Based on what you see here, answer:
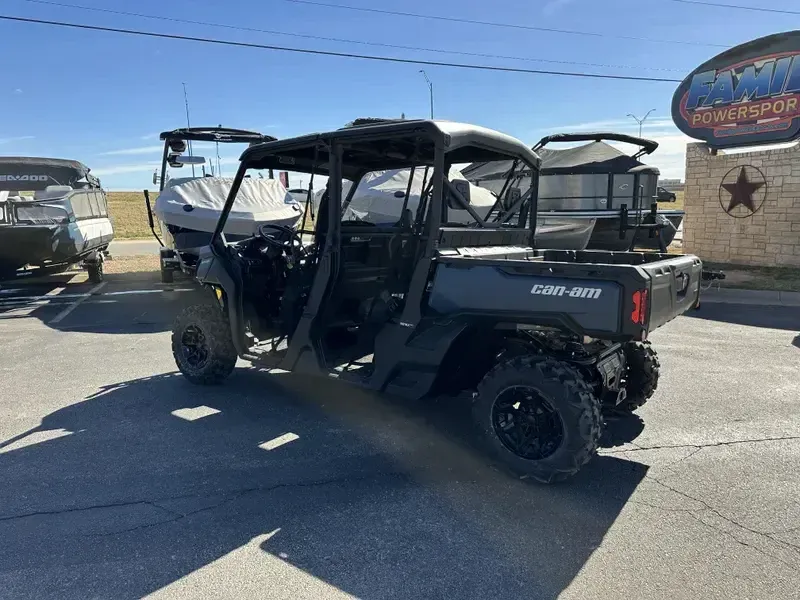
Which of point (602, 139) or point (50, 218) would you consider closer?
point (50, 218)

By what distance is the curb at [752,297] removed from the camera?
10.0m

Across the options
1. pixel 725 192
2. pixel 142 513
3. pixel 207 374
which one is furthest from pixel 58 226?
pixel 725 192

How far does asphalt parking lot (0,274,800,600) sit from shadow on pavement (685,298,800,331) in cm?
287

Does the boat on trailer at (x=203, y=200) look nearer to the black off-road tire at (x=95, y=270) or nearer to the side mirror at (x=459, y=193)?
the black off-road tire at (x=95, y=270)

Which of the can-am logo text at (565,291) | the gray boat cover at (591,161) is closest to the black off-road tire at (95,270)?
the gray boat cover at (591,161)

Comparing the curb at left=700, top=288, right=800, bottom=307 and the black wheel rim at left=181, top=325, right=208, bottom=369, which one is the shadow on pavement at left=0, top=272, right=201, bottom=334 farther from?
the curb at left=700, top=288, right=800, bottom=307

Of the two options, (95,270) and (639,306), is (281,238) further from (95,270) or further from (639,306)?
(95,270)

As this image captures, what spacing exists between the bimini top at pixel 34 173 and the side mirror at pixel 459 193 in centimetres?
1265

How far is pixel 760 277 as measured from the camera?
12461 mm

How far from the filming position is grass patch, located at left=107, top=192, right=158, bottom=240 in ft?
85.7

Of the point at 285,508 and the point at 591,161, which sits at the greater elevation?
the point at 591,161

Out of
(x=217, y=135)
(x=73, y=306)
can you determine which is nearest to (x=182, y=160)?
(x=217, y=135)

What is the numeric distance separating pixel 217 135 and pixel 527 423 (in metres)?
9.05

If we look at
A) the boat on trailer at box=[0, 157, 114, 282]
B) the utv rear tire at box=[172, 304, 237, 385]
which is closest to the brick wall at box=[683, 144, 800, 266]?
the utv rear tire at box=[172, 304, 237, 385]
